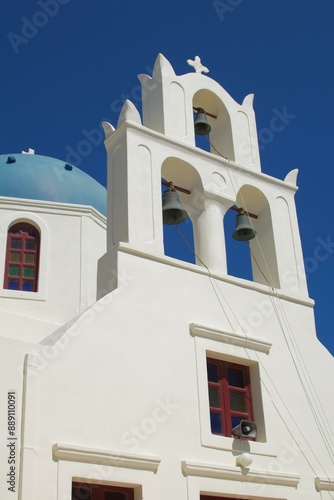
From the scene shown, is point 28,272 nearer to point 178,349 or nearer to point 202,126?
point 202,126

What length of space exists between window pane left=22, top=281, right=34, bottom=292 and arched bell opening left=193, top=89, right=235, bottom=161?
470 centimetres

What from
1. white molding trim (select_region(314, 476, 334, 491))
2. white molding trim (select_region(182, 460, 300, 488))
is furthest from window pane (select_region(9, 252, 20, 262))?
white molding trim (select_region(314, 476, 334, 491))

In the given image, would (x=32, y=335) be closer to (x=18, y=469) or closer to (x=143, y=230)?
(x=143, y=230)

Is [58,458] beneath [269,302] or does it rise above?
beneath

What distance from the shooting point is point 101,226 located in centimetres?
1595

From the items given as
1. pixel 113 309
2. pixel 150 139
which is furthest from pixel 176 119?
pixel 113 309

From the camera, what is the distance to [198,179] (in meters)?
11.5

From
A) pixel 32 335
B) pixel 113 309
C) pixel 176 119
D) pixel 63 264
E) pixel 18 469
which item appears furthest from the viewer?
pixel 63 264

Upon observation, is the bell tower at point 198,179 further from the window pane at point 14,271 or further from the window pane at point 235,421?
the window pane at point 14,271

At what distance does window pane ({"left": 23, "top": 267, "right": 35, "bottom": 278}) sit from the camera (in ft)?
49.0

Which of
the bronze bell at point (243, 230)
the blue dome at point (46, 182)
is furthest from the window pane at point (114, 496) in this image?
the blue dome at point (46, 182)

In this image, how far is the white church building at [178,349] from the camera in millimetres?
8086

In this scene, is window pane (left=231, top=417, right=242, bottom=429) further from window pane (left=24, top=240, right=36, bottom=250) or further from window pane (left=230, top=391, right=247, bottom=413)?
window pane (left=24, top=240, right=36, bottom=250)

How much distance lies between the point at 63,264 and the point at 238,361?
5847mm
